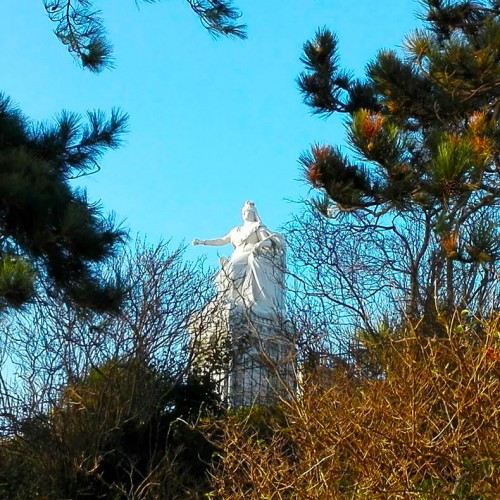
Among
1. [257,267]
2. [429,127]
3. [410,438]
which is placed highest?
[257,267]

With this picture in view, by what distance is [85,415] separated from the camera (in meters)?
9.26

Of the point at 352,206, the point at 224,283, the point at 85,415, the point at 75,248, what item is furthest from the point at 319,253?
the point at 75,248

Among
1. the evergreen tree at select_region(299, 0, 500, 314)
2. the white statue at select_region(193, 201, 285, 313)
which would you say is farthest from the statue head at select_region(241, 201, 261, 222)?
the evergreen tree at select_region(299, 0, 500, 314)

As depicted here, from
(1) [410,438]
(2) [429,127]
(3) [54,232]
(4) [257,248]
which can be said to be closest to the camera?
(1) [410,438]

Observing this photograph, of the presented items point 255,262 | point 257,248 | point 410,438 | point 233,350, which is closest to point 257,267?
point 255,262

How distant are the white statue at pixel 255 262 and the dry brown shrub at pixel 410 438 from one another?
803 centimetres

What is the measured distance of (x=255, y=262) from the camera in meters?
14.6

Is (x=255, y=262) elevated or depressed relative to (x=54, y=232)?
elevated

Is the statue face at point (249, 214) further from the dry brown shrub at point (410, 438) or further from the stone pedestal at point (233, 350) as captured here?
the dry brown shrub at point (410, 438)

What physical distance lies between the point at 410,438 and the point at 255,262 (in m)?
10.3

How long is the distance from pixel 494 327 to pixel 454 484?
2.40ft

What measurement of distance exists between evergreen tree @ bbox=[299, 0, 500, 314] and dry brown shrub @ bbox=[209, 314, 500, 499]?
1.14m

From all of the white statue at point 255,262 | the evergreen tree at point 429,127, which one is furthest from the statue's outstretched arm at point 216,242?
the evergreen tree at point 429,127

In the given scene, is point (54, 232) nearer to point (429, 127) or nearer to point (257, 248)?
point (429, 127)
